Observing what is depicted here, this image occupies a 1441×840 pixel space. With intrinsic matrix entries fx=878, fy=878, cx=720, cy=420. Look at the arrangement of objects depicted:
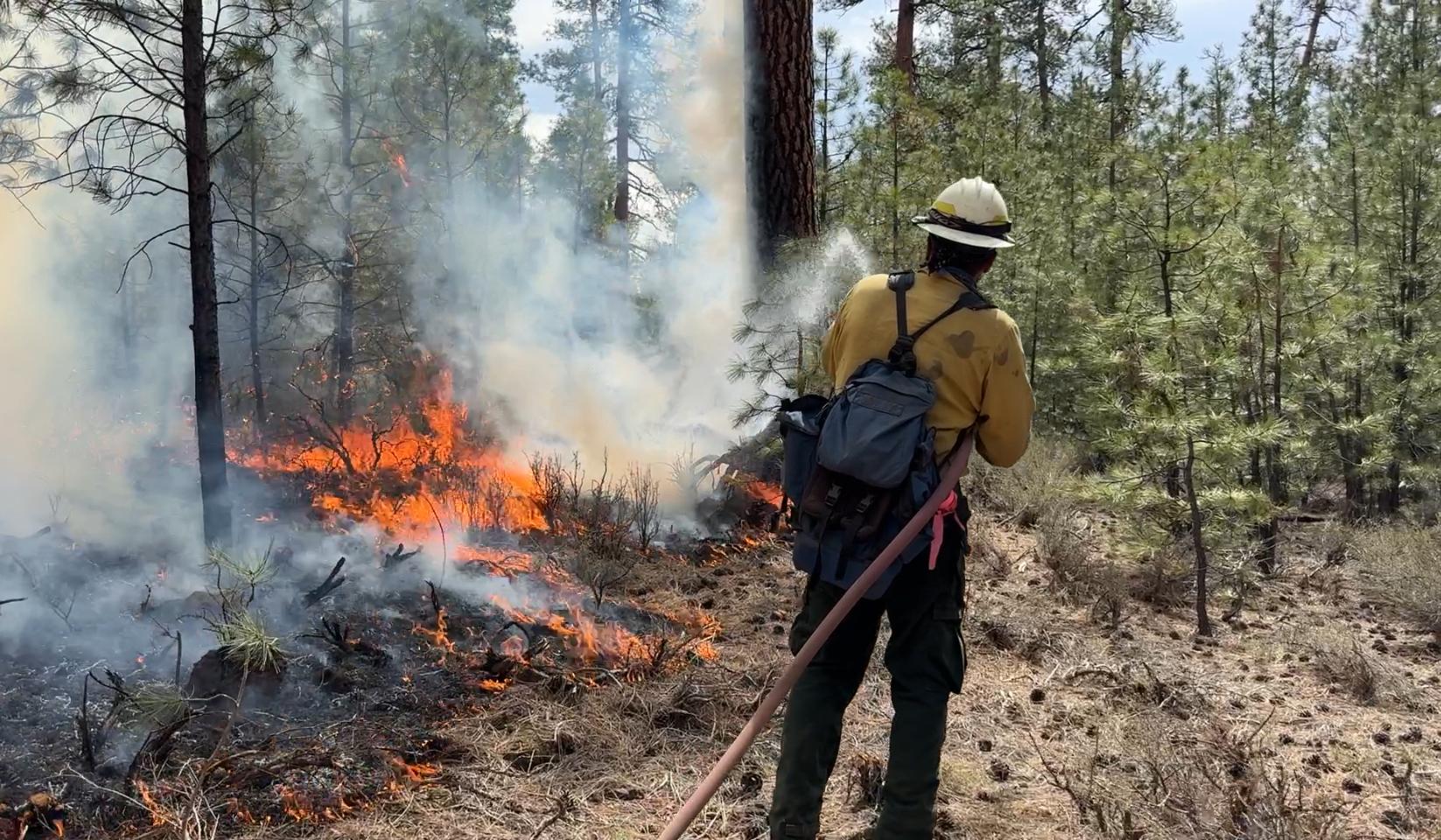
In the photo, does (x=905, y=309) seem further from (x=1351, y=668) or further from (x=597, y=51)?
(x=597, y=51)

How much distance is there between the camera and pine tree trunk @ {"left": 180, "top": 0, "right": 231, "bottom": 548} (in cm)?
Result: 519

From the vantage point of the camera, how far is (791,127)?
7379mm

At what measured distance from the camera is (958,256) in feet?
9.53

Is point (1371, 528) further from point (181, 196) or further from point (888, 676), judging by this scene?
point (181, 196)

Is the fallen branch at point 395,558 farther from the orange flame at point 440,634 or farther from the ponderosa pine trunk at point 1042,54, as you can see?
the ponderosa pine trunk at point 1042,54

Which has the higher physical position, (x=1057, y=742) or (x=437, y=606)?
(x=437, y=606)

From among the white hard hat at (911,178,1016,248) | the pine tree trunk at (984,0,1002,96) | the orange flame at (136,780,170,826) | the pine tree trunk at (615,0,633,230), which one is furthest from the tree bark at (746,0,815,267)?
the pine tree trunk at (615,0,633,230)

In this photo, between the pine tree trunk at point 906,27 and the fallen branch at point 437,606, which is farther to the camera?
the pine tree trunk at point 906,27

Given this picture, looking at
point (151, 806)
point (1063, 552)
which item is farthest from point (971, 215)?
point (1063, 552)

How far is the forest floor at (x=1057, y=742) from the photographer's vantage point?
2.96 meters

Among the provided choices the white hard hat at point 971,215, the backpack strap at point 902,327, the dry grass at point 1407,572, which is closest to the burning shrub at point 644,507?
the backpack strap at point 902,327

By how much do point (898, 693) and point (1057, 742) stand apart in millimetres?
1243

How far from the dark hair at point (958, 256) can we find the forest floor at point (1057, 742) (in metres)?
1.78

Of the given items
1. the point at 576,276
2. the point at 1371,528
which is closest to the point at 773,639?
the point at 1371,528
